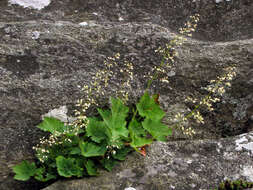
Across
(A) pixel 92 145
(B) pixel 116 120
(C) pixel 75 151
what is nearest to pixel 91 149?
(A) pixel 92 145

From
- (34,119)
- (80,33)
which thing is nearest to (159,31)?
(80,33)

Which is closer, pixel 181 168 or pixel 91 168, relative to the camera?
pixel 91 168

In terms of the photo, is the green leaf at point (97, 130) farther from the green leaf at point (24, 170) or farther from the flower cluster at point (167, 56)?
the flower cluster at point (167, 56)

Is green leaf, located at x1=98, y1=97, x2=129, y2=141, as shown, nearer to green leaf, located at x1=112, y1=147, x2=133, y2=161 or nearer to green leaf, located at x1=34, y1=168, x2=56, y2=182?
green leaf, located at x1=112, y1=147, x2=133, y2=161

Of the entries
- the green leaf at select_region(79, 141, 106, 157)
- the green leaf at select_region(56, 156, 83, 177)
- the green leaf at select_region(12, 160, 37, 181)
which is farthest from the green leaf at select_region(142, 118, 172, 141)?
the green leaf at select_region(12, 160, 37, 181)


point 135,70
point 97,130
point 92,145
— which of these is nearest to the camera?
point 92,145

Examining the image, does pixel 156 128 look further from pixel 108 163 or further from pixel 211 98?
pixel 211 98
